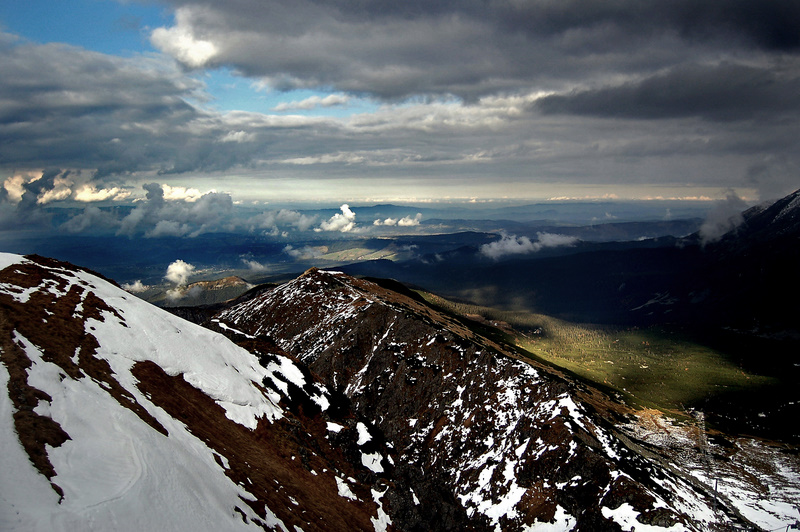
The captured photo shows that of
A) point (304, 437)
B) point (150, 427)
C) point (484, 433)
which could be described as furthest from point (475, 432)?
point (150, 427)

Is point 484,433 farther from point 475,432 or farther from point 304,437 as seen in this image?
point 304,437

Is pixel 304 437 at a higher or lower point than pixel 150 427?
lower

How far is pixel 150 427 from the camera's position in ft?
134

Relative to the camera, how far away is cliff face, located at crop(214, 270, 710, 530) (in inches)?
2857

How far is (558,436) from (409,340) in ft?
186

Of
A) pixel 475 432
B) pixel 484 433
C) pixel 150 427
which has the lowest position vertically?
pixel 475 432

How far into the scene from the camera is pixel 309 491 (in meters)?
60.2

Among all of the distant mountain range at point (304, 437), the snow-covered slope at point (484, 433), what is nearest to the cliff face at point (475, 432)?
the snow-covered slope at point (484, 433)

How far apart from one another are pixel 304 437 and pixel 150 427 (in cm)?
3924

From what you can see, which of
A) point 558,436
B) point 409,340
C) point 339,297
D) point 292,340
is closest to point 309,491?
point 558,436

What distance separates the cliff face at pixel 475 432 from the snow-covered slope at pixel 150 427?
628 inches

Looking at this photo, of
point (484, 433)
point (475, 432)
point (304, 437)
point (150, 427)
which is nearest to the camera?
point (150, 427)

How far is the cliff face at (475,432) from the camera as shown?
7256 centimetres

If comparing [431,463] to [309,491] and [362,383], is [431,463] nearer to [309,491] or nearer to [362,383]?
[362,383]
